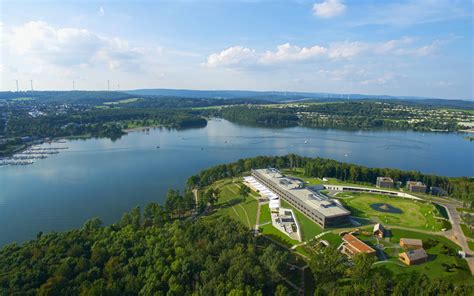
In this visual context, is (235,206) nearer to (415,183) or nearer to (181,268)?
(181,268)

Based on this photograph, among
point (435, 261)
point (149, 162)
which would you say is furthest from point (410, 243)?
point (149, 162)

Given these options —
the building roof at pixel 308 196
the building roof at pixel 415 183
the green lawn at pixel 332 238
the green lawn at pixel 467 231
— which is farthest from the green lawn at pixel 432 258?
the building roof at pixel 415 183

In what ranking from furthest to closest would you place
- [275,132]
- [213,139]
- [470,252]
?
[275,132] → [213,139] → [470,252]

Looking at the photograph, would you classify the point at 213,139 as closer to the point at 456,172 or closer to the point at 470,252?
the point at 456,172

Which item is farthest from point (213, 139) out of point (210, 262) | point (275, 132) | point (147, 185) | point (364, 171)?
point (210, 262)

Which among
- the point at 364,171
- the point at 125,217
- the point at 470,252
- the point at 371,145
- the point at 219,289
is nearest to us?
the point at 219,289

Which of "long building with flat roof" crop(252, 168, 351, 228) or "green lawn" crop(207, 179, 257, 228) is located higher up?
"long building with flat roof" crop(252, 168, 351, 228)

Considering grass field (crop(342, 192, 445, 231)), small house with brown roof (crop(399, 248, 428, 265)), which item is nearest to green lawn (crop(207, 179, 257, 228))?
grass field (crop(342, 192, 445, 231))

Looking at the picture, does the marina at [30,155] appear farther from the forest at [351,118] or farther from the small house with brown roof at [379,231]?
the forest at [351,118]

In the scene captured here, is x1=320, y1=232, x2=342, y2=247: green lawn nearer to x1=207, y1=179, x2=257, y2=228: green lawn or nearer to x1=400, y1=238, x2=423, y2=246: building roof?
x1=400, y1=238, x2=423, y2=246: building roof
